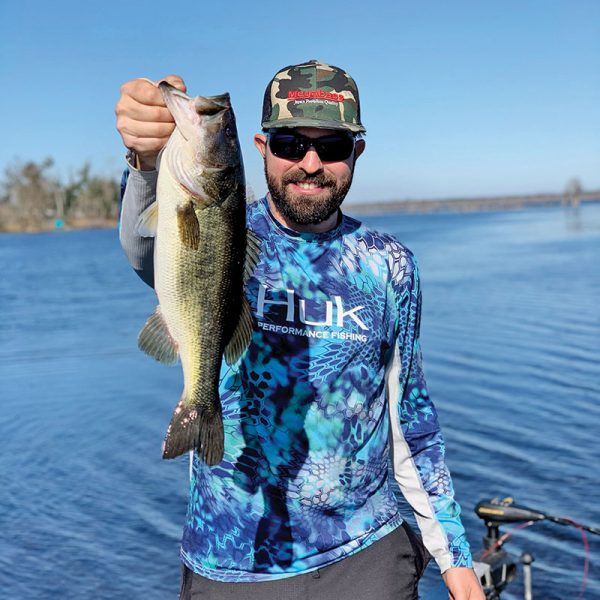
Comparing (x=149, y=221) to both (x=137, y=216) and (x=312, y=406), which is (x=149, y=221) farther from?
(x=312, y=406)

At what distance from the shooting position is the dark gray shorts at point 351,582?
9.16 ft

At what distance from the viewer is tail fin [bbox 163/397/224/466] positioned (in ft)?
8.38

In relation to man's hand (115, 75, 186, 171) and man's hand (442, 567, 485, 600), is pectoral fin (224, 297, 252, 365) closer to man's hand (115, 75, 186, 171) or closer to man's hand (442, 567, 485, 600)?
man's hand (115, 75, 186, 171)

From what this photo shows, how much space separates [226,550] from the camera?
2824 mm

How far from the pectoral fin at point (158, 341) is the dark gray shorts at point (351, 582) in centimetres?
92

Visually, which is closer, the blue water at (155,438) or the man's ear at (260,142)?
the man's ear at (260,142)

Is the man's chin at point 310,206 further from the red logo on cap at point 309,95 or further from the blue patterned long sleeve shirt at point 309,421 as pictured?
the red logo on cap at point 309,95

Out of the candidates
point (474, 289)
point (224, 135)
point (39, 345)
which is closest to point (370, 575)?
point (224, 135)

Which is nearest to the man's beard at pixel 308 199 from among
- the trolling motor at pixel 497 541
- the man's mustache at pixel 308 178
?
the man's mustache at pixel 308 178

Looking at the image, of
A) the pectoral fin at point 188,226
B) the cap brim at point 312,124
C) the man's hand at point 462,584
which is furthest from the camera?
the man's hand at point 462,584

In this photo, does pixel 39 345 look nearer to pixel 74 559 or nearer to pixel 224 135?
pixel 74 559

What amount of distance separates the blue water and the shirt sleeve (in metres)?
1.61

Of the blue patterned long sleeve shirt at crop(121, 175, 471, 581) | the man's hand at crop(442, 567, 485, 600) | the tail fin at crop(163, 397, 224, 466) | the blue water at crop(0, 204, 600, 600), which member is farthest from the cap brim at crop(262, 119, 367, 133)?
the blue water at crop(0, 204, 600, 600)

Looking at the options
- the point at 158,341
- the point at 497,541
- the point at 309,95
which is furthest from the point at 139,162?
the point at 497,541
